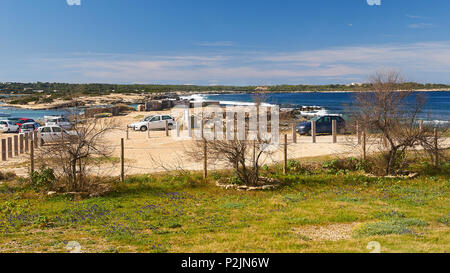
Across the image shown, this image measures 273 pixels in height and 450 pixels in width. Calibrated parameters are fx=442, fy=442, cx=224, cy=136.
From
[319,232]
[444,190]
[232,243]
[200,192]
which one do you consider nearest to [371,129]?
[444,190]

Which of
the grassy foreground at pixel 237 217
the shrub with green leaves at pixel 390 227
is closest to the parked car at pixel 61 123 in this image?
the grassy foreground at pixel 237 217

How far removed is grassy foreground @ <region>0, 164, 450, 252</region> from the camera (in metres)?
8.60

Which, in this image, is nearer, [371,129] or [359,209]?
[359,209]

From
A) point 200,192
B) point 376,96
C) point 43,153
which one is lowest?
point 200,192

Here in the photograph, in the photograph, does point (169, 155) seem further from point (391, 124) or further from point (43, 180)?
point (391, 124)

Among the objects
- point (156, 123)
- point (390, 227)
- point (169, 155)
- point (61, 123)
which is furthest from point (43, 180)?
point (156, 123)

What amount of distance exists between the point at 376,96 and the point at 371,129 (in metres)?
1.35

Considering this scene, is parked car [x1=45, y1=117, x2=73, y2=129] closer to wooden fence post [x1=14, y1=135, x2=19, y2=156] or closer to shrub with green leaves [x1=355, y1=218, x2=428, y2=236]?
wooden fence post [x1=14, y1=135, x2=19, y2=156]

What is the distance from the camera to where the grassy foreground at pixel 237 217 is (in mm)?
8602

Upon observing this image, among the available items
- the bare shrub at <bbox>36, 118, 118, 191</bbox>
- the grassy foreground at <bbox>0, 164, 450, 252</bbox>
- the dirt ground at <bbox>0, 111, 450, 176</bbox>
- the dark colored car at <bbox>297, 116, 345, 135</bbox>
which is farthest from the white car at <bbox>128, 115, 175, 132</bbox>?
the bare shrub at <bbox>36, 118, 118, 191</bbox>
